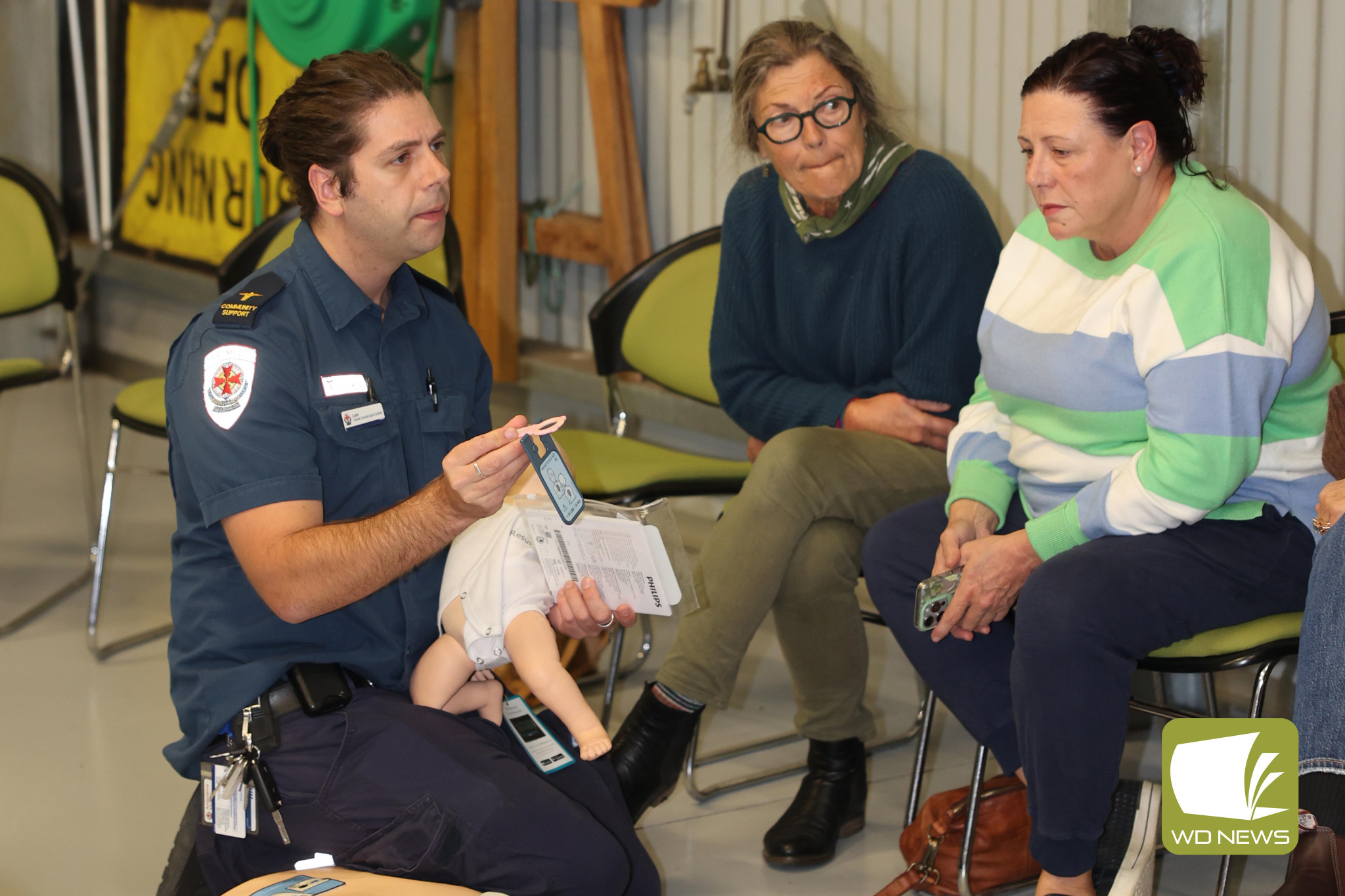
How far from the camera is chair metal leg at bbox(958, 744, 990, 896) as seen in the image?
Answer: 2.22 meters

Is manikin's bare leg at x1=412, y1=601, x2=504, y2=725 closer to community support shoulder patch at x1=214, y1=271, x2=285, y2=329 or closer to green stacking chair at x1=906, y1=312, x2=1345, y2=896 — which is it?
community support shoulder patch at x1=214, y1=271, x2=285, y2=329

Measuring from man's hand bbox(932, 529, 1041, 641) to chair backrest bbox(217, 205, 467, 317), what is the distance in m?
1.66

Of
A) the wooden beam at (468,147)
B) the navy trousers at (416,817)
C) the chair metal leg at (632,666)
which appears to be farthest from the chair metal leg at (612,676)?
the wooden beam at (468,147)

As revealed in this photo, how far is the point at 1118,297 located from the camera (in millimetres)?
1990

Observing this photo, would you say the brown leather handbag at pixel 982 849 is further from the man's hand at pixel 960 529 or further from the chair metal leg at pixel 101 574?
the chair metal leg at pixel 101 574

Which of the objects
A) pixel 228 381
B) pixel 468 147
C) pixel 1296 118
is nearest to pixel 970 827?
pixel 228 381

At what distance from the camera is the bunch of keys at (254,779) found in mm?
1738

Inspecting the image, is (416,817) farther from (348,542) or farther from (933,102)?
(933,102)

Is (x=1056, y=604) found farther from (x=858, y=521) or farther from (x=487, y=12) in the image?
(x=487, y=12)

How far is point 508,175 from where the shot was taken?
4.62m

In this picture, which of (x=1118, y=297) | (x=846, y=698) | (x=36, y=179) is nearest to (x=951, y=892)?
(x=846, y=698)

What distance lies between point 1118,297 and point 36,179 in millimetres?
3170

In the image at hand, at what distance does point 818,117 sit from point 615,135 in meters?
1.88

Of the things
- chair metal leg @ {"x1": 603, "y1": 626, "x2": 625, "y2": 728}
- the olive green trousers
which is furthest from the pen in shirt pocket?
chair metal leg @ {"x1": 603, "y1": 626, "x2": 625, "y2": 728}
